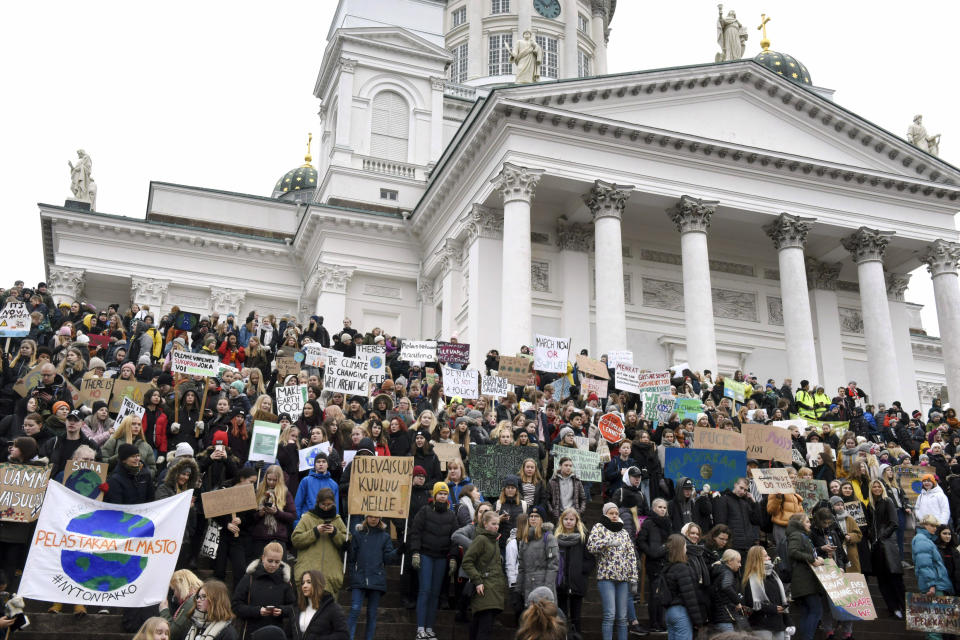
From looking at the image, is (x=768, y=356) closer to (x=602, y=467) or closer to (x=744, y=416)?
(x=744, y=416)

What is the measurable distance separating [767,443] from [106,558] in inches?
394

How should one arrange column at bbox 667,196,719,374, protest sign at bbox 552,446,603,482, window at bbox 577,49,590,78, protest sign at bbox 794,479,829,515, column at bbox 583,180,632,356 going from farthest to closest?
window at bbox 577,49,590,78 → column at bbox 667,196,719,374 → column at bbox 583,180,632,356 → protest sign at bbox 794,479,829,515 → protest sign at bbox 552,446,603,482

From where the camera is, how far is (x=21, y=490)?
9.49 meters

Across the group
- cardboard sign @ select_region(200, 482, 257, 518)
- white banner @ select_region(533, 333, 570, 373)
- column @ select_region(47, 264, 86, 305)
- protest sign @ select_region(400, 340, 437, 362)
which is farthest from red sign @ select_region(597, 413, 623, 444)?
column @ select_region(47, 264, 86, 305)

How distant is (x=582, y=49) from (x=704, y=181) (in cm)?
2508

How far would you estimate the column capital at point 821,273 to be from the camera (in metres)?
32.3

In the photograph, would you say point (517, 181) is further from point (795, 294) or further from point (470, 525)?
point (470, 525)

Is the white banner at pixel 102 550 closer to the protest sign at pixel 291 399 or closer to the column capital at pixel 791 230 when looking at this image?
the protest sign at pixel 291 399

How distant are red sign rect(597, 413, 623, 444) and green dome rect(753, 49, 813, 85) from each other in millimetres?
30294

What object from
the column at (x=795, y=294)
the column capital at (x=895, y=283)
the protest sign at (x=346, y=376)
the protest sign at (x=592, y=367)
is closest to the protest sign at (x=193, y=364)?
the protest sign at (x=346, y=376)

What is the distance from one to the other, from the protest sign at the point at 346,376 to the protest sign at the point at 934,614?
9.03 metres

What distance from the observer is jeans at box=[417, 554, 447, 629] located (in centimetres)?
972

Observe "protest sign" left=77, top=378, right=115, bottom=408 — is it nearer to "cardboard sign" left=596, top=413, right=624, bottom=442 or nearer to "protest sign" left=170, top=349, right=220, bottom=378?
"protest sign" left=170, top=349, right=220, bottom=378

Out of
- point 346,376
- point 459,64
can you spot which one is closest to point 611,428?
point 346,376
